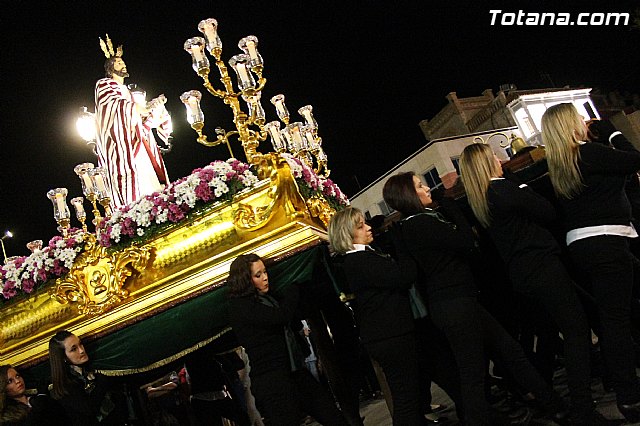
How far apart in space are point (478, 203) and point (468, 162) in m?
0.27

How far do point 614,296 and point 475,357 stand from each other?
2.73ft

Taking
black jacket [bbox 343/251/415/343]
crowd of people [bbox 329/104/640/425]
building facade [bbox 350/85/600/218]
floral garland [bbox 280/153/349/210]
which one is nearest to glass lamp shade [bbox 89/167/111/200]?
floral garland [bbox 280/153/349/210]

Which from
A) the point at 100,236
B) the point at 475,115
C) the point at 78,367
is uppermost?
the point at 475,115

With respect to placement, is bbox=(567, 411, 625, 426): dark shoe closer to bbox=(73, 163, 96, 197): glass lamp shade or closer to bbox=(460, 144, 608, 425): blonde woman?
bbox=(460, 144, 608, 425): blonde woman

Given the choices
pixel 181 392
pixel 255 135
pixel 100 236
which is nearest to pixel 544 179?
pixel 255 135

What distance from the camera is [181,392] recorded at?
7406 mm

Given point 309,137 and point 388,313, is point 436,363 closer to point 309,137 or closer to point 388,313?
point 388,313

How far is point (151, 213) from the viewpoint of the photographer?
15.0ft

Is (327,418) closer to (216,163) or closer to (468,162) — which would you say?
(468,162)

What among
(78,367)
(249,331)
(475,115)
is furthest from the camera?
(475,115)

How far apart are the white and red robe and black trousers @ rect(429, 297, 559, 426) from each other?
3.63 metres

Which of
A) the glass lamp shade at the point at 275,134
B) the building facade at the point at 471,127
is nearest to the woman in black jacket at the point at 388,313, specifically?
the glass lamp shade at the point at 275,134

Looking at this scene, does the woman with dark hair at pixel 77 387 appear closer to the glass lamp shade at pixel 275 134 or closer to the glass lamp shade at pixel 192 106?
the glass lamp shade at pixel 192 106

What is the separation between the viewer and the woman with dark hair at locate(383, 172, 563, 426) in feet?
9.43
